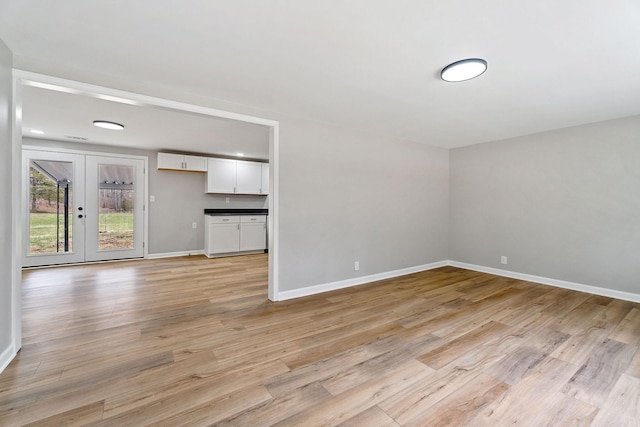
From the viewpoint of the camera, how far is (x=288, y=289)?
3.32 metres

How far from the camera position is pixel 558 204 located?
12.5 ft

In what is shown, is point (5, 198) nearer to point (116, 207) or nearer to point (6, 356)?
Answer: point (6, 356)

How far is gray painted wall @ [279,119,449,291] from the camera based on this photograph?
11.0ft

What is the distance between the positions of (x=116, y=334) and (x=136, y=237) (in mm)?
3841

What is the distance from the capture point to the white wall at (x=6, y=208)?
1827mm

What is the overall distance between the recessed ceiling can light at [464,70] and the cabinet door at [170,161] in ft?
17.3

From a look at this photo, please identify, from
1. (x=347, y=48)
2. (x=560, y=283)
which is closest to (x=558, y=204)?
(x=560, y=283)

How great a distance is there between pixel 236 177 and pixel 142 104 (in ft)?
12.9

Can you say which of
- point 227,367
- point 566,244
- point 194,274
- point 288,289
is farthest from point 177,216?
point 566,244

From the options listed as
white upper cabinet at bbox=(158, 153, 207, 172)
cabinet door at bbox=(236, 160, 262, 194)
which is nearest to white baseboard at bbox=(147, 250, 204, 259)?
cabinet door at bbox=(236, 160, 262, 194)

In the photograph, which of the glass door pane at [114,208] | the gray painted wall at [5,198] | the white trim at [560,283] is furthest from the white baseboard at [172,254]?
the white trim at [560,283]

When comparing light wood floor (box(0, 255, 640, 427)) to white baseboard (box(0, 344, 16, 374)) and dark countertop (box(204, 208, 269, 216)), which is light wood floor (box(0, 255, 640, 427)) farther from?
dark countertop (box(204, 208, 269, 216))

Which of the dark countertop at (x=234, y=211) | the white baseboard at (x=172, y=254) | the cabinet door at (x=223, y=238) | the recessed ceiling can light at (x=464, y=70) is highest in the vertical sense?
the recessed ceiling can light at (x=464, y=70)

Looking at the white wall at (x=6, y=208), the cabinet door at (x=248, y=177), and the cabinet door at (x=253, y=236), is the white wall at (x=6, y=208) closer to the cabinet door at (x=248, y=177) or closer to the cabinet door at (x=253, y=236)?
the cabinet door at (x=253, y=236)
